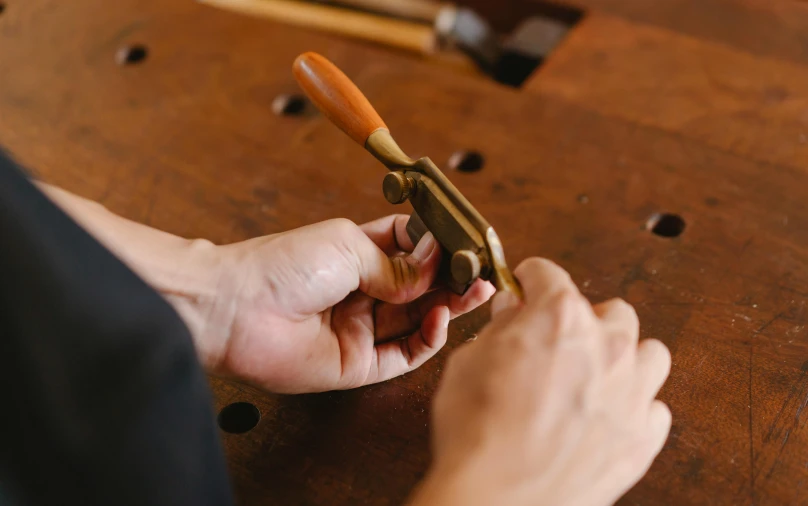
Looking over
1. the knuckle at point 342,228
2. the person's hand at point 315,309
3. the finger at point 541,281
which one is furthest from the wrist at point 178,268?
the finger at point 541,281

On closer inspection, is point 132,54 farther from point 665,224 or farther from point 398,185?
point 665,224

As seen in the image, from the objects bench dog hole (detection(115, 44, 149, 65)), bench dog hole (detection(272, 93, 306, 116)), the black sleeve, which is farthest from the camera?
bench dog hole (detection(115, 44, 149, 65))

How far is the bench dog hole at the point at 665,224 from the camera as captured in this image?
41.2 inches

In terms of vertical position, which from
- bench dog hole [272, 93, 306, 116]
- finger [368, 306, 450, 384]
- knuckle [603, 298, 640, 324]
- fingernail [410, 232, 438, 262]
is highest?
knuckle [603, 298, 640, 324]

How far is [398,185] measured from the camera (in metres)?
0.83

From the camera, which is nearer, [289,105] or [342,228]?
[342,228]

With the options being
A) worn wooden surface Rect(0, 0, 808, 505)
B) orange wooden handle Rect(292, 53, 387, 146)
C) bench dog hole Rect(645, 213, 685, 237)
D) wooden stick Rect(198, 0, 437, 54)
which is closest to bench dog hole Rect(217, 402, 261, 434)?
worn wooden surface Rect(0, 0, 808, 505)

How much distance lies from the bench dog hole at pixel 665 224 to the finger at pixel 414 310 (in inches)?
12.5

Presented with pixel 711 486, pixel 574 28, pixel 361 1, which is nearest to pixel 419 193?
pixel 711 486

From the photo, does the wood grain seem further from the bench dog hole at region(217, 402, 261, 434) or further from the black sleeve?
the black sleeve

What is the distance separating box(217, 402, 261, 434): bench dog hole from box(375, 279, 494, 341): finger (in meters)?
0.18

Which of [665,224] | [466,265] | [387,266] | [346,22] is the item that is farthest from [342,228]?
[346,22]

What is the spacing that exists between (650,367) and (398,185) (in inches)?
13.7

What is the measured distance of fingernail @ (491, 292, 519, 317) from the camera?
2.41 feet
